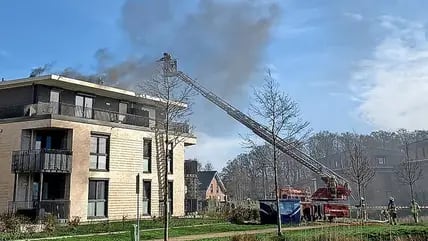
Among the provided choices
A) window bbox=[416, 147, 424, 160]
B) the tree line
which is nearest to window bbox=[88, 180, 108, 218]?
the tree line

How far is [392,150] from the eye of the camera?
106m

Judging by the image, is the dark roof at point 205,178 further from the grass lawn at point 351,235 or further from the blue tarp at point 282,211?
the grass lawn at point 351,235

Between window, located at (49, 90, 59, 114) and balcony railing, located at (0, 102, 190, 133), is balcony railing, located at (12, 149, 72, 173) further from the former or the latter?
window, located at (49, 90, 59, 114)

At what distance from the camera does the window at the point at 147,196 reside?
35.7 meters

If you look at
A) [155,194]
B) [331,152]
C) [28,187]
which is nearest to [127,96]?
[155,194]

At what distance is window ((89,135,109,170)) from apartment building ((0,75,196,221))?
0.07 m

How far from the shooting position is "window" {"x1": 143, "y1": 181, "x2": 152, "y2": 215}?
35719 millimetres

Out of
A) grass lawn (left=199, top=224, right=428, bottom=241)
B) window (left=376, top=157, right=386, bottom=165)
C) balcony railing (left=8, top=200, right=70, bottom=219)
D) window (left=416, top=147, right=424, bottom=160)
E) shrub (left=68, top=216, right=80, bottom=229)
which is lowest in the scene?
grass lawn (left=199, top=224, right=428, bottom=241)

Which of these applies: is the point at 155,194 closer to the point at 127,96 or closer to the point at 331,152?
the point at 127,96

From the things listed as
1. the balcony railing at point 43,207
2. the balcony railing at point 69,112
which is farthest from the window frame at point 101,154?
the balcony railing at point 43,207

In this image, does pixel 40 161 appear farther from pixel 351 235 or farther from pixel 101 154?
pixel 351 235

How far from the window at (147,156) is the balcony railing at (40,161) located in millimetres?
6732

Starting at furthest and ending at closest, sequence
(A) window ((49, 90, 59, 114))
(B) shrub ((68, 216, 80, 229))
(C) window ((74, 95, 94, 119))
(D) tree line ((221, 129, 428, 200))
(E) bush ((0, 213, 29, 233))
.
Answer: (D) tree line ((221, 129, 428, 200)) → (C) window ((74, 95, 94, 119)) → (A) window ((49, 90, 59, 114)) → (B) shrub ((68, 216, 80, 229)) → (E) bush ((0, 213, 29, 233))

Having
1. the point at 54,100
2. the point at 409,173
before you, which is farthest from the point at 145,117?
the point at 409,173
